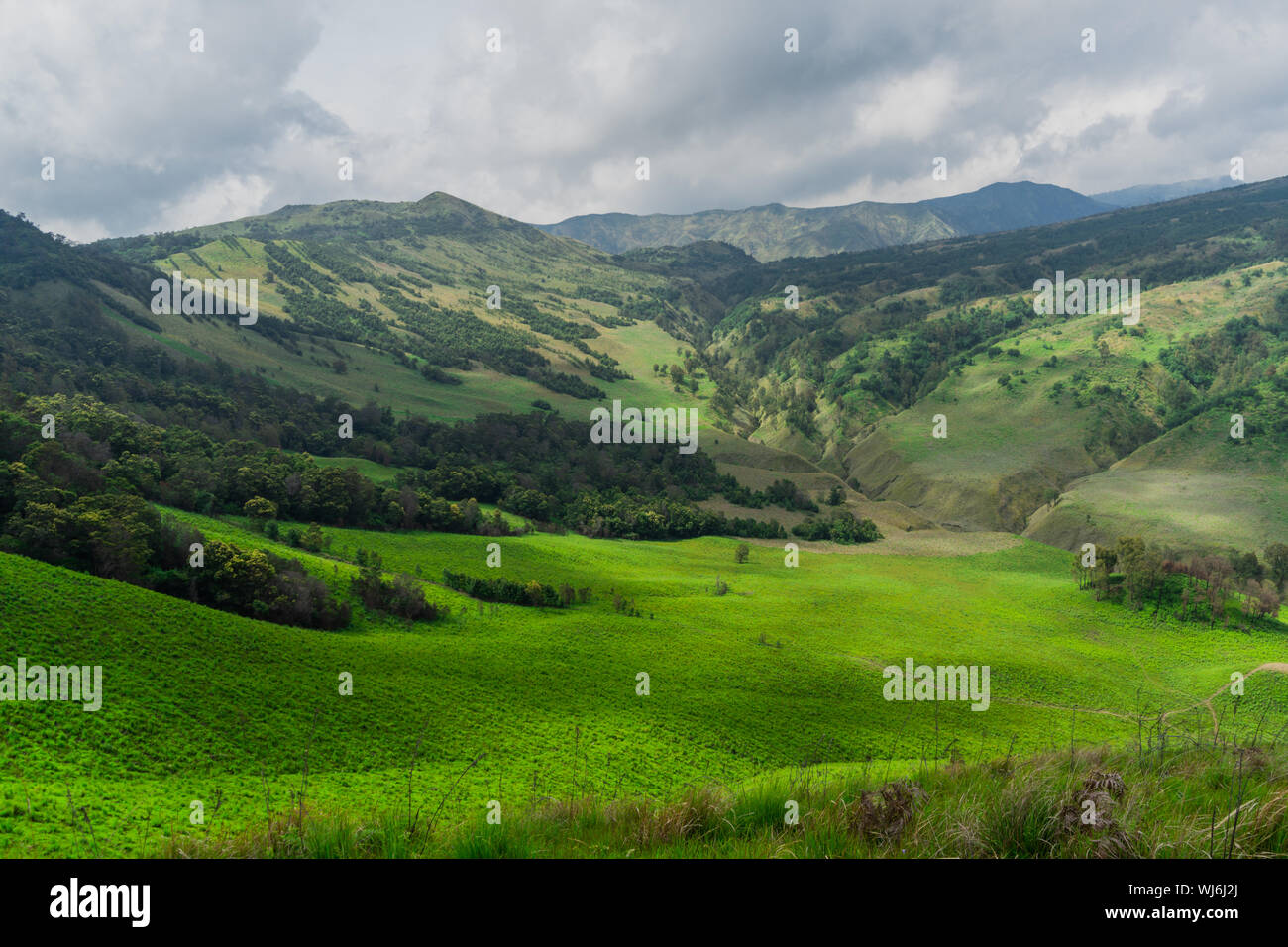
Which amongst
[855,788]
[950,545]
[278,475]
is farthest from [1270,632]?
[278,475]

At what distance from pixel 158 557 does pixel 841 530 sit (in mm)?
82229

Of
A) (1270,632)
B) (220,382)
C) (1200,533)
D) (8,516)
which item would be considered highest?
(220,382)

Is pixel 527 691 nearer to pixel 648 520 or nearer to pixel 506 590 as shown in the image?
pixel 506 590

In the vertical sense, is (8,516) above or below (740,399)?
below

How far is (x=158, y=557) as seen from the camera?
37.4 meters

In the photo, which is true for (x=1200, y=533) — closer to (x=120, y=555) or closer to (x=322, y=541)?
(x=322, y=541)

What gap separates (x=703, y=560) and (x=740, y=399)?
393 feet

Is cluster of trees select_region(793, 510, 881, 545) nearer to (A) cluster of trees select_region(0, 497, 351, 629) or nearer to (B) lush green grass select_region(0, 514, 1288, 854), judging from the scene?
A: (B) lush green grass select_region(0, 514, 1288, 854)

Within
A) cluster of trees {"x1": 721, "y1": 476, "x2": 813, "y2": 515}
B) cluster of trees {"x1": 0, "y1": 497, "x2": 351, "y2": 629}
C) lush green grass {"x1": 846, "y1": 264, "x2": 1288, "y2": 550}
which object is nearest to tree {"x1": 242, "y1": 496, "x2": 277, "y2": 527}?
cluster of trees {"x1": 0, "y1": 497, "x2": 351, "y2": 629}

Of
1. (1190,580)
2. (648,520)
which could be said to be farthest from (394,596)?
(1190,580)

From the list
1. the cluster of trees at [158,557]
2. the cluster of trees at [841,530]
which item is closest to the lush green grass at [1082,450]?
the cluster of trees at [841,530]

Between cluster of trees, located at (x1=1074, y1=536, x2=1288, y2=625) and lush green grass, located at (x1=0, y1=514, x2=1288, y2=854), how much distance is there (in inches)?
91.0

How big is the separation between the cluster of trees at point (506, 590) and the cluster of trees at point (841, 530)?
54.4 metres
